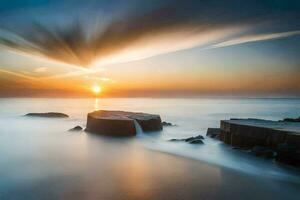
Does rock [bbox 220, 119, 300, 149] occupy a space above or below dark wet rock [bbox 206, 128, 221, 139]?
above

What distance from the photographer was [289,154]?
28.7ft

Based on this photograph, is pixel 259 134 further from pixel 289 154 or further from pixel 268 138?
pixel 289 154

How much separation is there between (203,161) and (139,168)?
8.22ft

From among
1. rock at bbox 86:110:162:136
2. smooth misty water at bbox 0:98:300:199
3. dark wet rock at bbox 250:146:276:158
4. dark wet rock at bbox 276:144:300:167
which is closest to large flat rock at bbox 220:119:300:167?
dark wet rock at bbox 276:144:300:167

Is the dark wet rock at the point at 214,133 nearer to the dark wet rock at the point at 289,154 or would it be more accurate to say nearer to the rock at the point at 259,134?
the rock at the point at 259,134

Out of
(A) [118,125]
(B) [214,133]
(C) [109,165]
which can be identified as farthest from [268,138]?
(A) [118,125]

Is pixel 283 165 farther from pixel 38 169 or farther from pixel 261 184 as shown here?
pixel 38 169

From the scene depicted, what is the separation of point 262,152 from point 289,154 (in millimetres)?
1431

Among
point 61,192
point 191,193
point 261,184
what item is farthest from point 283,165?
point 61,192

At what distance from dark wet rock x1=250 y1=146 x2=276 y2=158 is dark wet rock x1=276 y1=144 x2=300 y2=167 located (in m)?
0.62

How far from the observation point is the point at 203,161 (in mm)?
10406

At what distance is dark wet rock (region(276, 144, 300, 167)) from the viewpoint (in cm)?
845

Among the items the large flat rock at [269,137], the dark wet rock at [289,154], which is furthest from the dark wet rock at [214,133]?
the dark wet rock at [289,154]

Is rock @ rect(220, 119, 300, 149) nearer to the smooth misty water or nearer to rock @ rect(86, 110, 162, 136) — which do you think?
the smooth misty water
